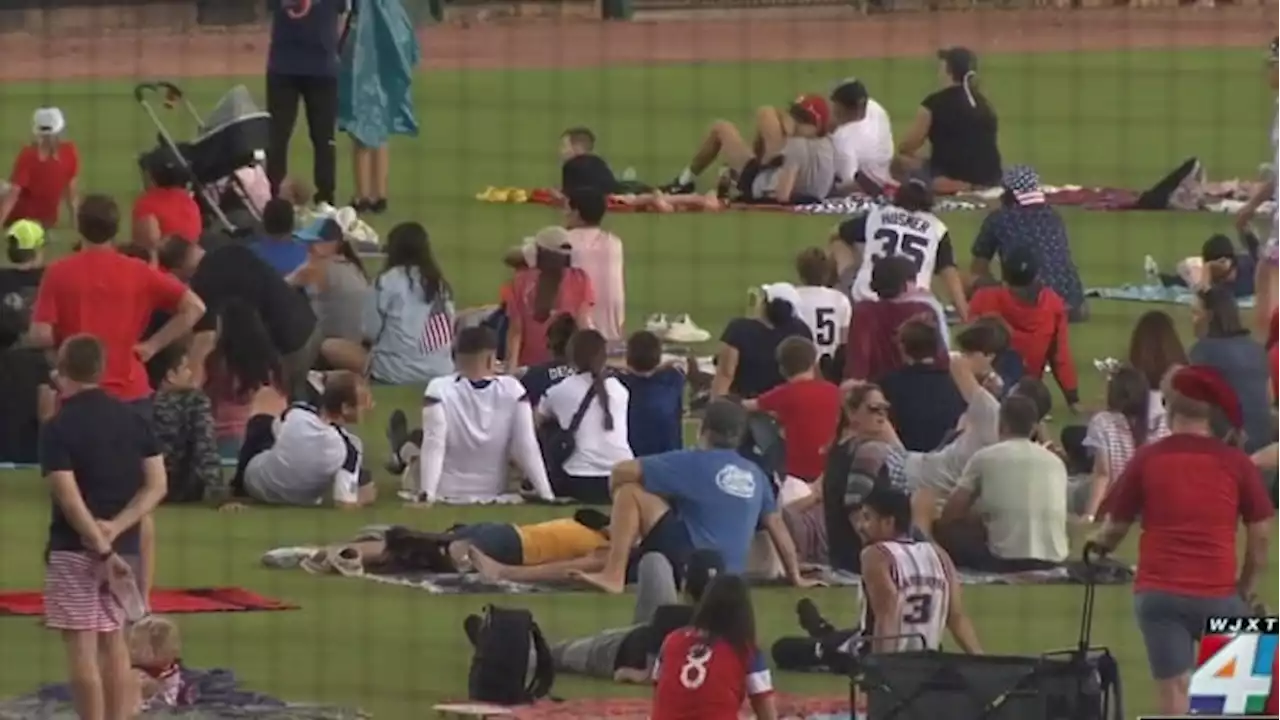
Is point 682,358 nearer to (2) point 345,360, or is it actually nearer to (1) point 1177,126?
(2) point 345,360

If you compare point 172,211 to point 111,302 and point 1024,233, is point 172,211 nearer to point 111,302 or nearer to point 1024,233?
point 111,302

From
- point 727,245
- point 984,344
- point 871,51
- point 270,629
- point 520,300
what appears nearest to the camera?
point 270,629

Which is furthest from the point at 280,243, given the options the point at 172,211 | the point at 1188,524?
the point at 1188,524

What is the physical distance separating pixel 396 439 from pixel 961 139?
8.20 metres

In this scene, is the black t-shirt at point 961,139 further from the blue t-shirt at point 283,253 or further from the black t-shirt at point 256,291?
the black t-shirt at point 256,291

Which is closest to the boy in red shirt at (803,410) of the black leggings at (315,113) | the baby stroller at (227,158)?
the baby stroller at (227,158)

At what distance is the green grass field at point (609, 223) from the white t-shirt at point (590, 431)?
0.92 ft

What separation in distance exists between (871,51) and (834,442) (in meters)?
19.1

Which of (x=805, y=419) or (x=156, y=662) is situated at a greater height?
(x=805, y=419)

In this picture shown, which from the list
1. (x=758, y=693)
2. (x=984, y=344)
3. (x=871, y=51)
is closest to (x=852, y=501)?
(x=984, y=344)

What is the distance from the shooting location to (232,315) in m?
14.2

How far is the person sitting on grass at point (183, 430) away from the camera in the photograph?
13.4 metres

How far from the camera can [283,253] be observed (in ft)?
51.3

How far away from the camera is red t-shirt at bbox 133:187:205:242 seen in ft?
51.8
